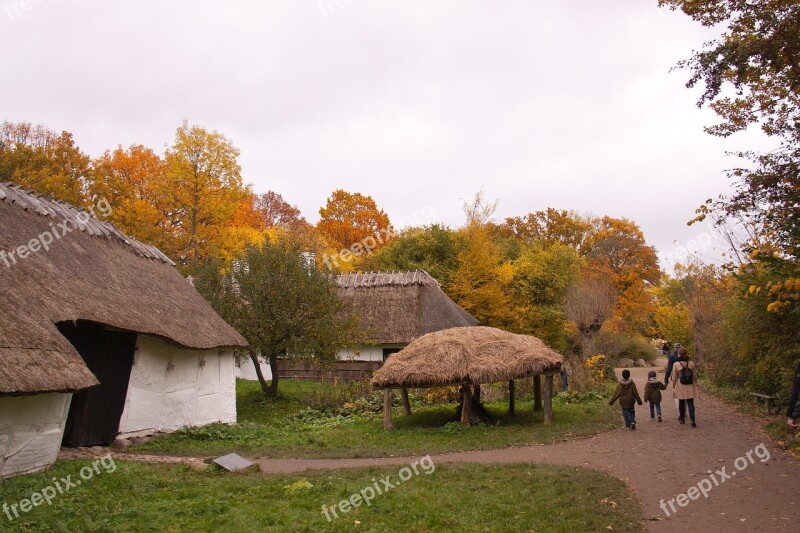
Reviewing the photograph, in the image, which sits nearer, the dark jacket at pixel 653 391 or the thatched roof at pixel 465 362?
the thatched roof at pixel 465 362

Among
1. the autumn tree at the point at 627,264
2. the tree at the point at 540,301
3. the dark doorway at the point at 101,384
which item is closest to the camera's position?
the dark doorway at the point at 101,384

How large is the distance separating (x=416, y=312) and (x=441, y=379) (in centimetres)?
1453

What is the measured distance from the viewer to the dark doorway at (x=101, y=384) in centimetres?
1249

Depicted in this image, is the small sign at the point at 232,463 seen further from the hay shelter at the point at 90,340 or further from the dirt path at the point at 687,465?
the hay shelter at the point at 90,340

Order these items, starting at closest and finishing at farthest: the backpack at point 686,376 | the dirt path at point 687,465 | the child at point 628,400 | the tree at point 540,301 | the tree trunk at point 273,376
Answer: the dirt path at point 687,465
the backpack at point 686,376
the child at point 628,400
the tree trunk at point 273,376
the tree at point 540,301

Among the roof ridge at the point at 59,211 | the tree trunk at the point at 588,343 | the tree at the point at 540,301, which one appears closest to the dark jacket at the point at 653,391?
the roof ridge at the point at 59,211

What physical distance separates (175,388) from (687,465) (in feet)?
39.4

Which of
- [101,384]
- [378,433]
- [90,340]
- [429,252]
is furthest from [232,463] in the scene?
[429,252]

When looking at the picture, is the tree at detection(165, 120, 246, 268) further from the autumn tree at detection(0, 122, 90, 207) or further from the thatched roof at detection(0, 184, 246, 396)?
the thatched roof at detection(0, 184, 246, 396)

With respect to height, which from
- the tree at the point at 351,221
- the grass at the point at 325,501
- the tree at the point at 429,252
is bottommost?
the grass at the point at 325,501

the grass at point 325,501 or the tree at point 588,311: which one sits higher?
the tree at point 588,311

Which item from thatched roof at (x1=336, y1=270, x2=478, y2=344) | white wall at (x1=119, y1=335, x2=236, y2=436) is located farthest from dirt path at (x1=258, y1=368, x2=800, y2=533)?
thatched roof at (x1=336, y1=270, x2=478, y2=344)

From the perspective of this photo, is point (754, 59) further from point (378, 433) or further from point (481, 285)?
point (481, 285)

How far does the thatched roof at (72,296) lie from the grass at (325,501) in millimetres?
1663
